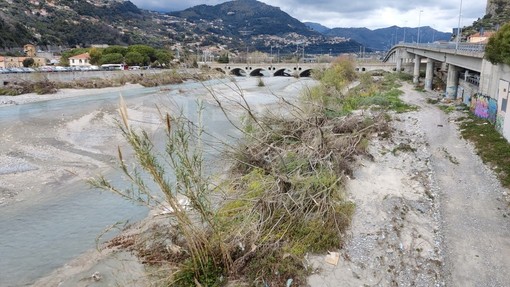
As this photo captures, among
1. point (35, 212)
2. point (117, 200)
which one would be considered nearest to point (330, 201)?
point (117, 200)

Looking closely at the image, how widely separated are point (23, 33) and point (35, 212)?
103 m

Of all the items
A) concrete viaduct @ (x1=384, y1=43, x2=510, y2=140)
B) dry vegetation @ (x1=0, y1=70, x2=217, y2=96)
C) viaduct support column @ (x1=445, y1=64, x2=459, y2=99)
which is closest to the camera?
concrete viaduct @ (x1=384, y1=43, x2=510, y2=140)

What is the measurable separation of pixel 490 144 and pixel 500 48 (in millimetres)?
6280

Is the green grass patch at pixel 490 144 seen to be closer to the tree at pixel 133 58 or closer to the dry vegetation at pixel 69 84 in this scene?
the dry vegetation at pixel 69 84

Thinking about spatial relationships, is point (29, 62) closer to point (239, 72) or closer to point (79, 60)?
point (79, 60)

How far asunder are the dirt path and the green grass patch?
37 cm

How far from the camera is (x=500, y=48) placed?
2028 centimetres

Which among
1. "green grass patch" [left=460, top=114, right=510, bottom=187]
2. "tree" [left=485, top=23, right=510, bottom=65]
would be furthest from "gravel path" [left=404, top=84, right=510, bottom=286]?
"tree" [left=485, top=23, right=510, bottom=65]

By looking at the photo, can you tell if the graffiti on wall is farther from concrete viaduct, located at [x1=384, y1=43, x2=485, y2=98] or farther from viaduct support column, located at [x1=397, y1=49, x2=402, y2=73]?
viaduct support column, located at [x1=397, y1=49, x2=402, y2=73]

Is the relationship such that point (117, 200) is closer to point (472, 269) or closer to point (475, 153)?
point (472, 269)

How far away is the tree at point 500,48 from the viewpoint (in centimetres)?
1962

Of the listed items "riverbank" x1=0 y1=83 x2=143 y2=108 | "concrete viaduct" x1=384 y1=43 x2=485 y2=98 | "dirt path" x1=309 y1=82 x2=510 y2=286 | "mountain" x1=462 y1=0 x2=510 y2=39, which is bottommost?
"dirt path" x1=309 y1=82 x2=510 y2=286

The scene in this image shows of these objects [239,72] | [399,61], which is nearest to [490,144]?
[399,61]

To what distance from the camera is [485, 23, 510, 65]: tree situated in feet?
64.4
